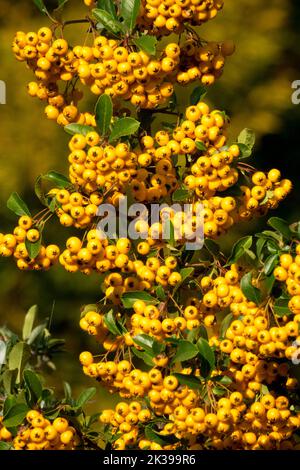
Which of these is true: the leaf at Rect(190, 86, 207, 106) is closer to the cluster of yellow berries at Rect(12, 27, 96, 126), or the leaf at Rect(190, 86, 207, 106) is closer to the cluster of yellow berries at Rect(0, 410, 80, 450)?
the cluster of yellow berries at Rect(12, 27, 96, 126)

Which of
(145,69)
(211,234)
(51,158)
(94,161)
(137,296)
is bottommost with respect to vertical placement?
(51,158)

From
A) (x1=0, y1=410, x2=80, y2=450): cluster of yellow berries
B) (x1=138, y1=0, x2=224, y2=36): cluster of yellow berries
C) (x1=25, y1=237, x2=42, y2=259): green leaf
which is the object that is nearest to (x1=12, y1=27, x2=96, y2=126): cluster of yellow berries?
(x1=138, y1=0, x2=224, y2=36): cluster of yellow berries

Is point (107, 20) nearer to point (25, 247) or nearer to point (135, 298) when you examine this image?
point (25, 247)

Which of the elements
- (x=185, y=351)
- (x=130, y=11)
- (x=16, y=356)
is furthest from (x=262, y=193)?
(x=16, y=356)

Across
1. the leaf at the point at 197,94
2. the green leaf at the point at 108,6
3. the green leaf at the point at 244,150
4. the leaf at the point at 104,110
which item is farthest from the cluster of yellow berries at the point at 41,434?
the green leaf at the point at 108,6

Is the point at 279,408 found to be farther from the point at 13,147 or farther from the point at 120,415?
the point at 13,147
